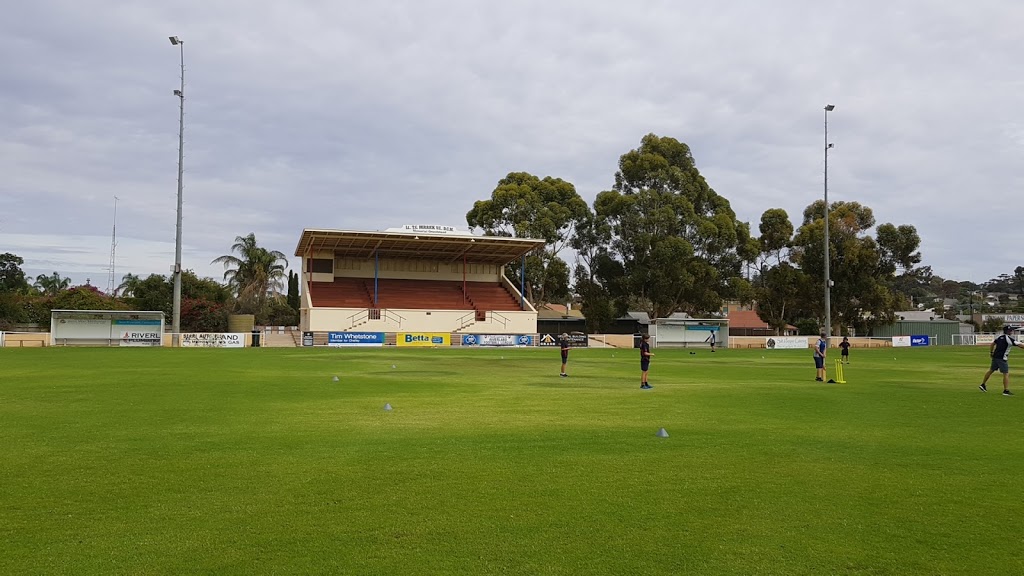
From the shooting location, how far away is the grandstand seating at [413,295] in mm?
66250

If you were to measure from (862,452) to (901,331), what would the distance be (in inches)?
3377

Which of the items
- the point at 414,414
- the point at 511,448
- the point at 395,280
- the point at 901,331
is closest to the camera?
the point at 511,448

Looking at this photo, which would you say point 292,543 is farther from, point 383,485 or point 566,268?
point 566,268

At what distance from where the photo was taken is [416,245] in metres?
66.9

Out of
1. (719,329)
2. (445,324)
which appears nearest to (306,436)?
(445,324)

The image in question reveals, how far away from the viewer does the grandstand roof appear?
6262 cm

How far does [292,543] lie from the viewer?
6246 mm

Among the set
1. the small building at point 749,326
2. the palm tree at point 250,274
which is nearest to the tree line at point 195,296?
the palm tree at point 250,274

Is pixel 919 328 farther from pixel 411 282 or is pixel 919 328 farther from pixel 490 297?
pixel 411 282

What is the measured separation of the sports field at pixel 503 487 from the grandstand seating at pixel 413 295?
163 feet

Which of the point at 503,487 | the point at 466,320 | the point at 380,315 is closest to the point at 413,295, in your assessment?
the point at 380,315

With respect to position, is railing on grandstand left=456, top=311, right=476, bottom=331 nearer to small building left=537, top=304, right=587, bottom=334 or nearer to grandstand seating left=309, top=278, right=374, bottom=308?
grandstand seating left=309, top=278, right=374, bottom=308

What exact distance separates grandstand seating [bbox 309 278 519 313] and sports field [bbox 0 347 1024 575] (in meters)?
49.7

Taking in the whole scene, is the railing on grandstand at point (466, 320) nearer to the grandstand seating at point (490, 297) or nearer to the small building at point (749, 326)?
the grandstand seating at point (490, 297)
